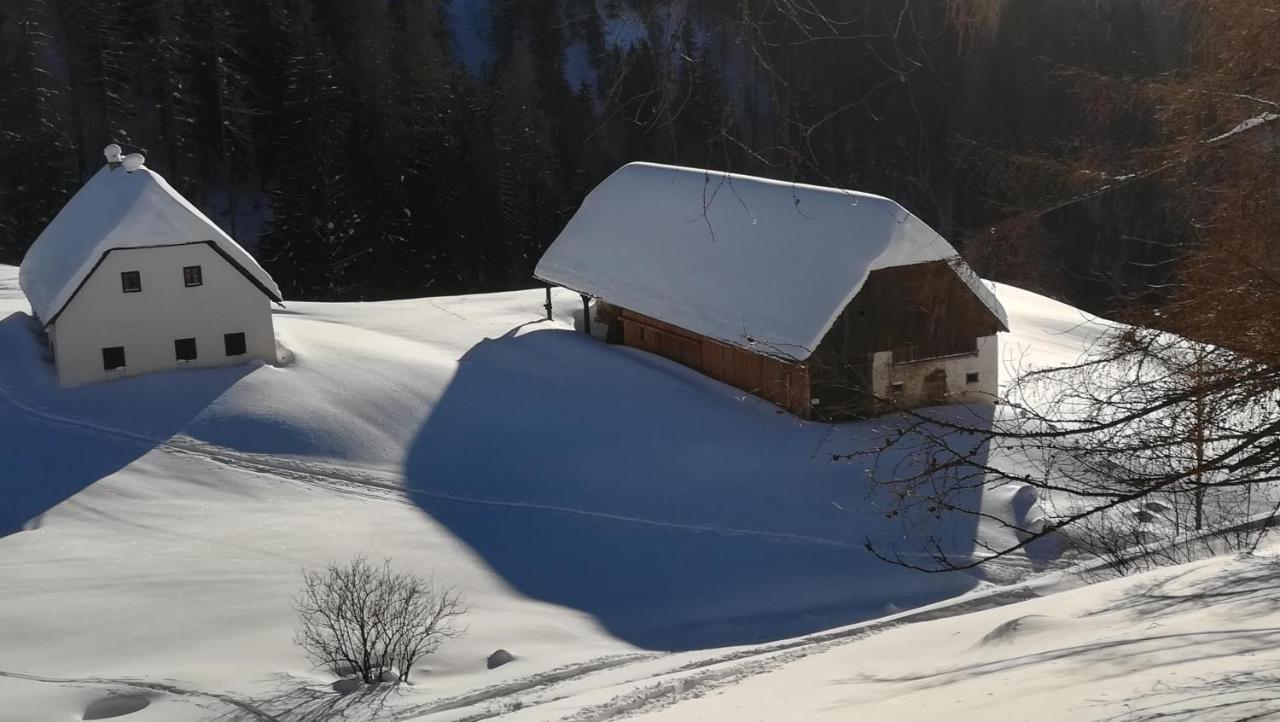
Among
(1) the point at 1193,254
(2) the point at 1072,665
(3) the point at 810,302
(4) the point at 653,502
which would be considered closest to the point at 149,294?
(4) the point at 653,502

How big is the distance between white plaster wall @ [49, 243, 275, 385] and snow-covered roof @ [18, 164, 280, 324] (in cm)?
29

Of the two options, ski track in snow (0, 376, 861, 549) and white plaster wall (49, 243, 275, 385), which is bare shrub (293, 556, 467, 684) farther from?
white plaster wall (49, 243, 275, 385)

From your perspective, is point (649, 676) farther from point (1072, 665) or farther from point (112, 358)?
point (112, 358)

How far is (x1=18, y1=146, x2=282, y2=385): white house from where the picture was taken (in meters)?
28.4

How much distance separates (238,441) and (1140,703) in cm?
2267

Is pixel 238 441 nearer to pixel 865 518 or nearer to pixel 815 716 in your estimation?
pixel 865 518

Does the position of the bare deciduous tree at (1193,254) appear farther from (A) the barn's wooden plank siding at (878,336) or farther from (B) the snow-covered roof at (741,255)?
(A) the barn's wooden plank siding at (878,336)

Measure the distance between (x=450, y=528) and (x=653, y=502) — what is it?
399cm

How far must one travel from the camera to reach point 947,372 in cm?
2906

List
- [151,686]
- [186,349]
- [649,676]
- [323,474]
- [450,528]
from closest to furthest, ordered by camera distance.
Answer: [649,676] < [151,686] < [450,528] < [323,474] < [186,349]

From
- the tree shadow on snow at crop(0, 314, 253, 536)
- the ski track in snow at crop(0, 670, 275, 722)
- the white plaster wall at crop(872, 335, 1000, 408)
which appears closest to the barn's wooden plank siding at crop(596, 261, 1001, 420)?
the white plaster wall at crop(872, 335, 1000, 408)

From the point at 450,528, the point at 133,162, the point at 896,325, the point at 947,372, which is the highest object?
the point at 133,162

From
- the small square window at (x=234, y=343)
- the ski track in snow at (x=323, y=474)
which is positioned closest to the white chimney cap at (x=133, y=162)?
the small square window at (x=234, y=343)

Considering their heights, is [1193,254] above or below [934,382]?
above
